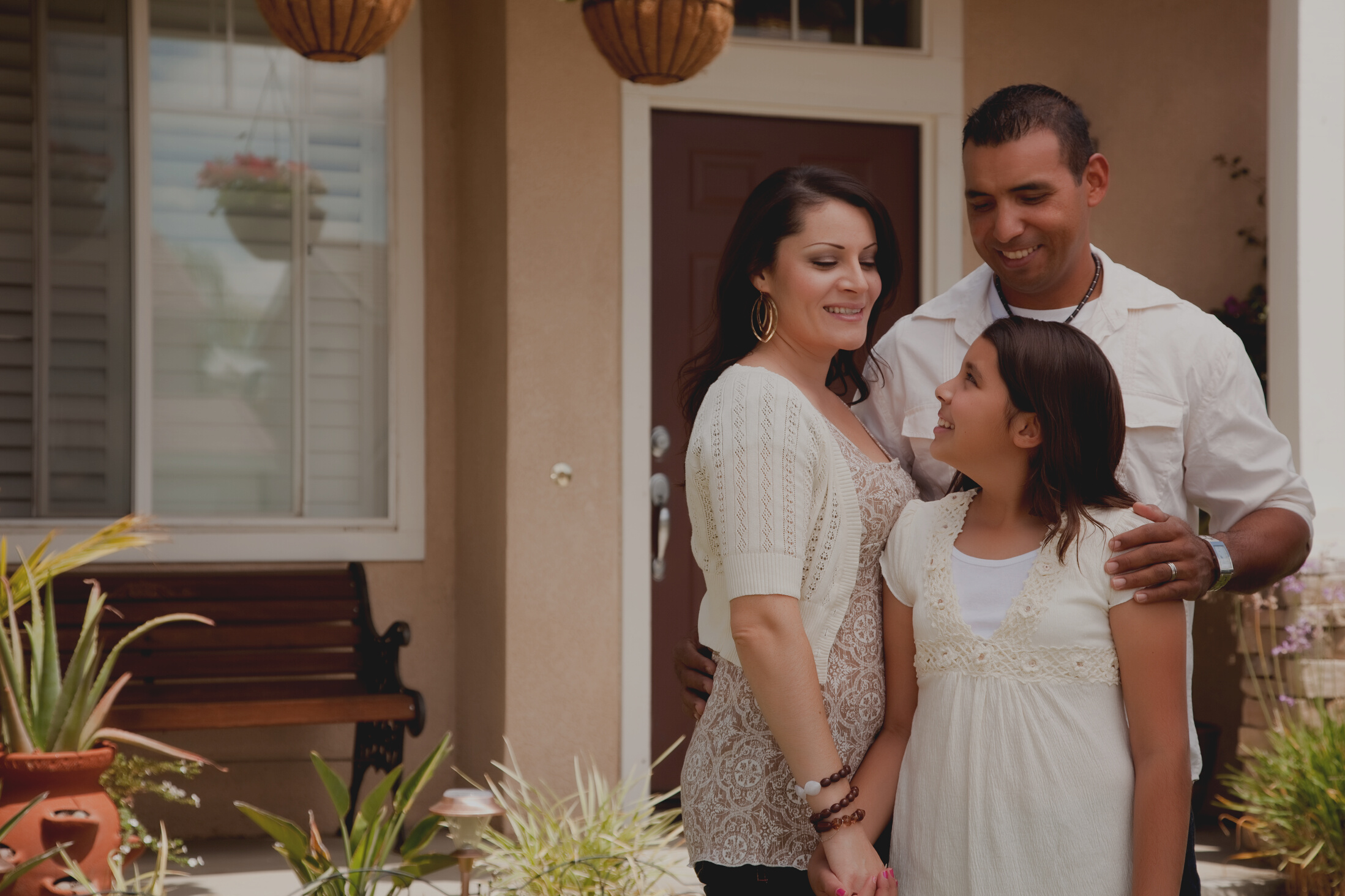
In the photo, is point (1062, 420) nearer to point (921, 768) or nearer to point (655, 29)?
point (921, 768)

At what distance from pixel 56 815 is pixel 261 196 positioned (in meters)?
2.61

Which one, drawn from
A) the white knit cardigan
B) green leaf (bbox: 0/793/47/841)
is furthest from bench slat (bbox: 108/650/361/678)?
the white knit cardigan

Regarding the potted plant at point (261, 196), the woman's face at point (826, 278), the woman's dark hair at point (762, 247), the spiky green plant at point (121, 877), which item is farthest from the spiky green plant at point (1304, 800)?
the potted plant at point (261, 196)

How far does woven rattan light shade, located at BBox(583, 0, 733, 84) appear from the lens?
3.41 metres

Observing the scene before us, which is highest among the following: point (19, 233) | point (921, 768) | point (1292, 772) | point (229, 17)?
point (229, 17)

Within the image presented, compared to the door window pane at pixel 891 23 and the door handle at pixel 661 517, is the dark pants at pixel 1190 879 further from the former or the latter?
the door window pane at pixel 891 23

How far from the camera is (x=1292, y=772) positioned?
4031 mm

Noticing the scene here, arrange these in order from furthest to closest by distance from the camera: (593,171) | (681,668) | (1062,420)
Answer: (593,171), (681,668), (1062,420)

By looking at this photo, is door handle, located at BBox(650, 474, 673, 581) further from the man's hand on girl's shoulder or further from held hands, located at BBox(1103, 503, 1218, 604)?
held hands, located at BBox(1103, 503, 1218, 604)

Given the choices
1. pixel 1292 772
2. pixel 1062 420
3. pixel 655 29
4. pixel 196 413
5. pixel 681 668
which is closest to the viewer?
pixel 1062 420

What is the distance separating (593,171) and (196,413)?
1.78m

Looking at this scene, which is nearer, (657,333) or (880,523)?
(880,523)

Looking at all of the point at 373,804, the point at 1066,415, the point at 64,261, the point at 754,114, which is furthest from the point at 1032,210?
the point at 64,261

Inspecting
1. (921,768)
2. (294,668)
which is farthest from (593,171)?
(921,768)
